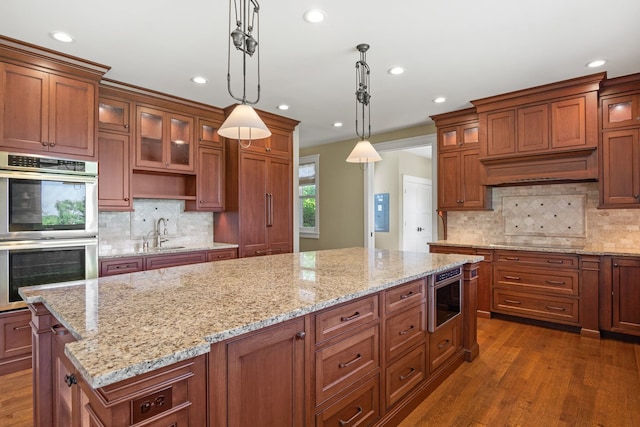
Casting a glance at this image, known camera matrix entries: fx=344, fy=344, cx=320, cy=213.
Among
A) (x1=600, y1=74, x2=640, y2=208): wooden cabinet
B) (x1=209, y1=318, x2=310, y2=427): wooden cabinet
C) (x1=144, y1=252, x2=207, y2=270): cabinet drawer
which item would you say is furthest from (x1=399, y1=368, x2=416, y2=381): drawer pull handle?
(x1=600, y1=74, x2=640, y2=208): wooden cabinet

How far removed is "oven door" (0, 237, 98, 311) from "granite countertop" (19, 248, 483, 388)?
4.63 feet

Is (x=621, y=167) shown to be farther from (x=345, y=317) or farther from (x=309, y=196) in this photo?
(x=309, y=196)

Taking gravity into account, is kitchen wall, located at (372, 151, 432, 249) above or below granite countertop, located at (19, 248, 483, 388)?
above

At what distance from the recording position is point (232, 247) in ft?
13.8

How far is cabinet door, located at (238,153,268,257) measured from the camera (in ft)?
14.2

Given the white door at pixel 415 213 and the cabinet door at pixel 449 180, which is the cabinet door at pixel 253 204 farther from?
the white door at pixel 415 213

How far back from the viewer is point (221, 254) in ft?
13.5

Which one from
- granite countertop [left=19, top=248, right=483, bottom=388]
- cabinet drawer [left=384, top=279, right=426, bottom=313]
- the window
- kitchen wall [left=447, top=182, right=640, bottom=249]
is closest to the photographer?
granite countertop [left=19, top=248, right=483, bottom=388]

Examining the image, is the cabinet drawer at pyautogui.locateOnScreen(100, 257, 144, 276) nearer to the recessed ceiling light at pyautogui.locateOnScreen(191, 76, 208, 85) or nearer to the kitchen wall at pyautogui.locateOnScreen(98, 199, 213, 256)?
the kitchen wall at pyautogui.locateOnScreen(98, 199, 213, 256)

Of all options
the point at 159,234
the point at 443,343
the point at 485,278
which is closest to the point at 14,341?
the point at 159,234

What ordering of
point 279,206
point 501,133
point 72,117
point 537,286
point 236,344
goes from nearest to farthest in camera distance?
point 236,344 → point 72,117 → point 537,286 → point 501,133 → point 279,206

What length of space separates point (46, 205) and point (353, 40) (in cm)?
288

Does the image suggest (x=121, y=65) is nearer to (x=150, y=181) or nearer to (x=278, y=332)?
(x=150, y=181)

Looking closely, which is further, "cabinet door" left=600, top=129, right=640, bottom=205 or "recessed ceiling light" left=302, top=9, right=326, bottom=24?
"cabinet door" left=600, top=129, right=640, bottom=205
